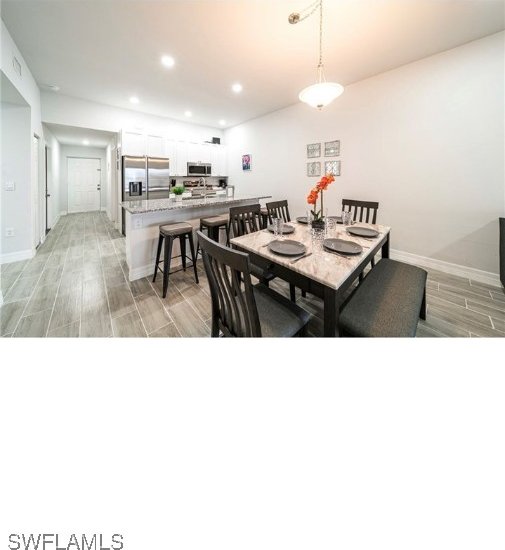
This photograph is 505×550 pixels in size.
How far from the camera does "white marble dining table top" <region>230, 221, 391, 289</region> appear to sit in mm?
1179

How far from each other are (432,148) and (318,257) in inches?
113

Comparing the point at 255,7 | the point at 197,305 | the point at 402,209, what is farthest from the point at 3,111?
the point at 402,209

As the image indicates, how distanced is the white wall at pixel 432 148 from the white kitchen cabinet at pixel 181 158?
2887 mm

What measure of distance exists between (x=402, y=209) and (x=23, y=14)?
4.76 meters

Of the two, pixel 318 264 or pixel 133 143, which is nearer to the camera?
pixel 318 264

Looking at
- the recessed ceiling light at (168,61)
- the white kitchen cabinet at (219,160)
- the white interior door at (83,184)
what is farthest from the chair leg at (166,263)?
the white interior door at (83,184)

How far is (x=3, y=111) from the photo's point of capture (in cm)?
321

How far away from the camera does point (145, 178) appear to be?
5035 mm

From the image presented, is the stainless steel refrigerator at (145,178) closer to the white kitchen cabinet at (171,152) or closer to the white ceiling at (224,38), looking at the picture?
the white kitchen cabinet at (171,152)

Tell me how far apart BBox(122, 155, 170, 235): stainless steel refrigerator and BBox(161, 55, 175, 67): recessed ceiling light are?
2160mm

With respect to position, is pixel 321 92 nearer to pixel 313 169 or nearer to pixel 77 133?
pixel 313 169

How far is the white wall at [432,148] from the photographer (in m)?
2.63

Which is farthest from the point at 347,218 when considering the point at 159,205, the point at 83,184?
the point at 83,184
